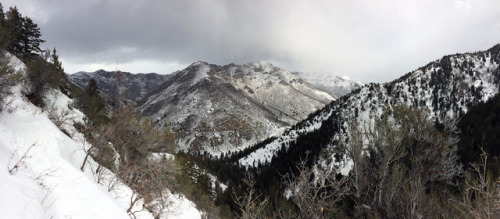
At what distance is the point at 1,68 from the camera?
40.1 ft

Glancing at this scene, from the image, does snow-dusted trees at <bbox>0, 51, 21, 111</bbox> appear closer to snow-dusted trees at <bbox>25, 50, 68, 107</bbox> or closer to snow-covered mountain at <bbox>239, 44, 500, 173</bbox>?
snow-dusted trees at <bbox>25, 50, 68, 107</bbox>

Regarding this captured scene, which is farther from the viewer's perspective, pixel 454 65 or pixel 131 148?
pixel 454 65

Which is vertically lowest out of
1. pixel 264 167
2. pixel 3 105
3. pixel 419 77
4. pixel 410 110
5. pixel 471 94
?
pixel 264 167

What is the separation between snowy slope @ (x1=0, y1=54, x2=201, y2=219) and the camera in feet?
21.4

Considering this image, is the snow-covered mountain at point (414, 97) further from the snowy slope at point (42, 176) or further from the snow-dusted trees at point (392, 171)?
the snowy slope at point (42, 176)

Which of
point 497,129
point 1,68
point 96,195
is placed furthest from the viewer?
point 497,129

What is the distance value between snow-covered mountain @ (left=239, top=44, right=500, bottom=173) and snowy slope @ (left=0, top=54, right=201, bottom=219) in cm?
12195

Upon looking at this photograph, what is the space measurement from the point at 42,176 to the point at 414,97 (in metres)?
179

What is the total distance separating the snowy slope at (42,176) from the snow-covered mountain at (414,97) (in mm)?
121948

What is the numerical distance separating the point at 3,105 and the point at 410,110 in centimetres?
2899

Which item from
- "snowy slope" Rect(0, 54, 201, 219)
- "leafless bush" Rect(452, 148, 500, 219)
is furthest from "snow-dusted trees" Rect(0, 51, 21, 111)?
"leafless bush" Rect(452, 148, 500, 219)

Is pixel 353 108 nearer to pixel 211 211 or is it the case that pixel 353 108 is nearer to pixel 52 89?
pixel 211 211

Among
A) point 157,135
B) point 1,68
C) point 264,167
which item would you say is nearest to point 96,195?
point 1,68

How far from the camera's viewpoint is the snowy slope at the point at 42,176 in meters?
6.54
